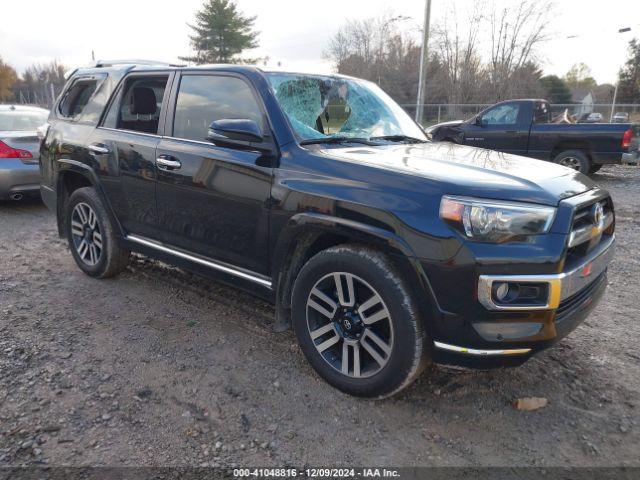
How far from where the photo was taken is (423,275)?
8.16 feet

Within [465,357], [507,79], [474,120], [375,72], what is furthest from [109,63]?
[375,72]

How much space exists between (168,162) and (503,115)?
32.1 ft

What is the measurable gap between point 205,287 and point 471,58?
3601 cm

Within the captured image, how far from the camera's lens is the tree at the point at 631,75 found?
153 ft

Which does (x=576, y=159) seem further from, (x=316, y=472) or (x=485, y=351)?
(x=316, y=472)

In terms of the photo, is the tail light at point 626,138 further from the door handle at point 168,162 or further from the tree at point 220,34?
the tree at point 220,34

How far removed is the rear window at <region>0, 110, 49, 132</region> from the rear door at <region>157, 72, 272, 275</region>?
17.8ft

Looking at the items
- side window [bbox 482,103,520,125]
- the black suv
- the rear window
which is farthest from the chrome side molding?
side window [bbox 482,103,520,125]

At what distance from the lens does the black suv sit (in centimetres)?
242

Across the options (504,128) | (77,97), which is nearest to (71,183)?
(77,97)

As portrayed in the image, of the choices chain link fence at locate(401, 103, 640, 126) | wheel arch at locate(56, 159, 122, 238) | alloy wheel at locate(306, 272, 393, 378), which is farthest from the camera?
chain link fence at locate(401, 103, 640, 126)

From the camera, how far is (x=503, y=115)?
1155 cm

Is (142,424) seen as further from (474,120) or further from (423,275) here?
(474,120)

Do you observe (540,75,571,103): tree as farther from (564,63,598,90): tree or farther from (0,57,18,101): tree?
(0,57,18,101): tree
